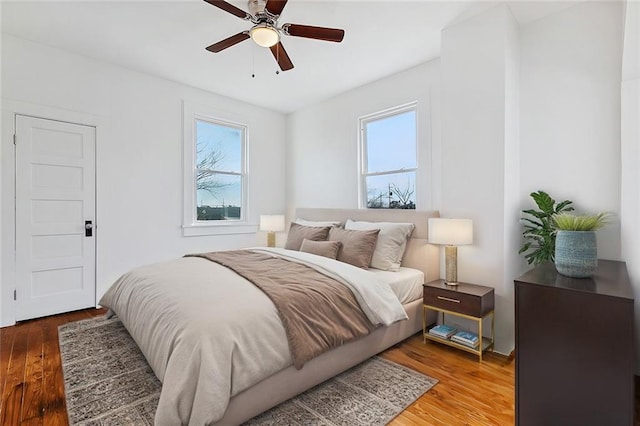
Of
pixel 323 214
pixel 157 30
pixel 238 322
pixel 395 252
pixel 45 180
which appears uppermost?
pixel 157 30

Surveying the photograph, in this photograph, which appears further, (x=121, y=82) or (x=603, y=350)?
(x=121, y=82)

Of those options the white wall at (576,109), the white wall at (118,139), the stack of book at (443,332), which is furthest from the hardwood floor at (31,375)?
the white wall at (576,109)

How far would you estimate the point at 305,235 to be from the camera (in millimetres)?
3629

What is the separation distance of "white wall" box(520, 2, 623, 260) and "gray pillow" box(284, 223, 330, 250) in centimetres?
200

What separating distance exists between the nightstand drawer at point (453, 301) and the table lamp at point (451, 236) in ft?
0.53

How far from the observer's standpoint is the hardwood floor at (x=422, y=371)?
68.6 inches

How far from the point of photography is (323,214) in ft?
14.3

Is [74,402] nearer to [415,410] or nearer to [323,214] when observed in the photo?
[415,410]

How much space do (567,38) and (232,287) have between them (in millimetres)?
3291

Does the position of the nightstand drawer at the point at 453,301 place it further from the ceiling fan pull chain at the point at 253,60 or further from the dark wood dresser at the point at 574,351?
the ceiling fan pull chain at the point at 253,60

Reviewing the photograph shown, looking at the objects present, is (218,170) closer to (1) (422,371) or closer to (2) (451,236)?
(2) (451,236)

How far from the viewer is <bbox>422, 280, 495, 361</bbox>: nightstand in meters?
2.38

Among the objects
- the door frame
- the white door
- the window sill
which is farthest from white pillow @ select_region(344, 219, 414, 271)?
the door frame

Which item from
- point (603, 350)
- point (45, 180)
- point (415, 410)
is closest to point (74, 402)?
point (415, 410)
